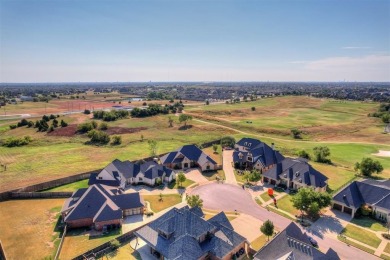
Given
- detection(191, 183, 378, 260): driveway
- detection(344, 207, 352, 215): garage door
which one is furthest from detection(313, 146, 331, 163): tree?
detection(191, 183, 378, 260): driveway

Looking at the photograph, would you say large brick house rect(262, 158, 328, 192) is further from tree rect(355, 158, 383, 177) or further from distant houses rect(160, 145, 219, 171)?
distant houses rect(160, 145, 219, 171)

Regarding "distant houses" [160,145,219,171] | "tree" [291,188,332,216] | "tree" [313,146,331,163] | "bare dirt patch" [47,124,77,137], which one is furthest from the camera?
"bare dirt patch" [47,124,77,137]

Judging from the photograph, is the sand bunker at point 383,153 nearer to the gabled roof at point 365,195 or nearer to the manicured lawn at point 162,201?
the gabled roof at point 365,195

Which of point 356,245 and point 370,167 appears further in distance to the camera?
point 370,167

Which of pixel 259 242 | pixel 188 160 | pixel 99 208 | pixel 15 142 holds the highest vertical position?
pixel 15 142

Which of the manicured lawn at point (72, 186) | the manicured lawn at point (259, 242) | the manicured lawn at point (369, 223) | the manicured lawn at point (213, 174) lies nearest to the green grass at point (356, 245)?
the manicured lawn at point (369, 223)

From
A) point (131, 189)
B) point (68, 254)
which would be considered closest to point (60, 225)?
point (68, 254)

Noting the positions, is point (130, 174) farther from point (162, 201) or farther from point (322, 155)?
point (322, 155)

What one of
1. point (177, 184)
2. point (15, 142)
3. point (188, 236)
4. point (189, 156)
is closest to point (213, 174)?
point (189, 156)
